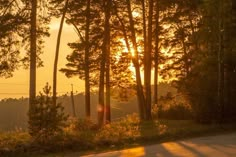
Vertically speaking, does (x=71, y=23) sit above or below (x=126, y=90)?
above

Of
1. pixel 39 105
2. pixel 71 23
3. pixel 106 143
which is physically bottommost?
pixel 106 143

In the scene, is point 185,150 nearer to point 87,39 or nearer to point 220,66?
point 220,66

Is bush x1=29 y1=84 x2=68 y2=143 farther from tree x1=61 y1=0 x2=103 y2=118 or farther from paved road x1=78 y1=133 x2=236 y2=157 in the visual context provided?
tree x1=61 y1=0 x2=103 y2=118

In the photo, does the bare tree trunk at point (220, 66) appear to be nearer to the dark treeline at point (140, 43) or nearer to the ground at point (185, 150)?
the dark treeline at point (140, 43)

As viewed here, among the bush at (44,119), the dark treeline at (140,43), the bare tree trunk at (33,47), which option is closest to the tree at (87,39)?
the dark treeline at (140,43)

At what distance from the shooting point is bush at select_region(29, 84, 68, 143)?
70.7 ft

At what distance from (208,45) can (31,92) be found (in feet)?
39.1

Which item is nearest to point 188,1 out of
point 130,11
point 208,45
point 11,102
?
point 130,11

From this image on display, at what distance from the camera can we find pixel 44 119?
21734 mm

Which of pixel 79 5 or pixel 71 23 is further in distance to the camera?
pixel 71 23

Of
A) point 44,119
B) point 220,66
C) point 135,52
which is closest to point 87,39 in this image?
point 135,52

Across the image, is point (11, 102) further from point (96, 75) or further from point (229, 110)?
point (229, 110)

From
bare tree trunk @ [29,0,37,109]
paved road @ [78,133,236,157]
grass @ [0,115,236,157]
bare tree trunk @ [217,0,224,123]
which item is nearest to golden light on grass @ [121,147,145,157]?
paved road @ [78,133,236,157]

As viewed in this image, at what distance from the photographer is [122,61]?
1945 inches
